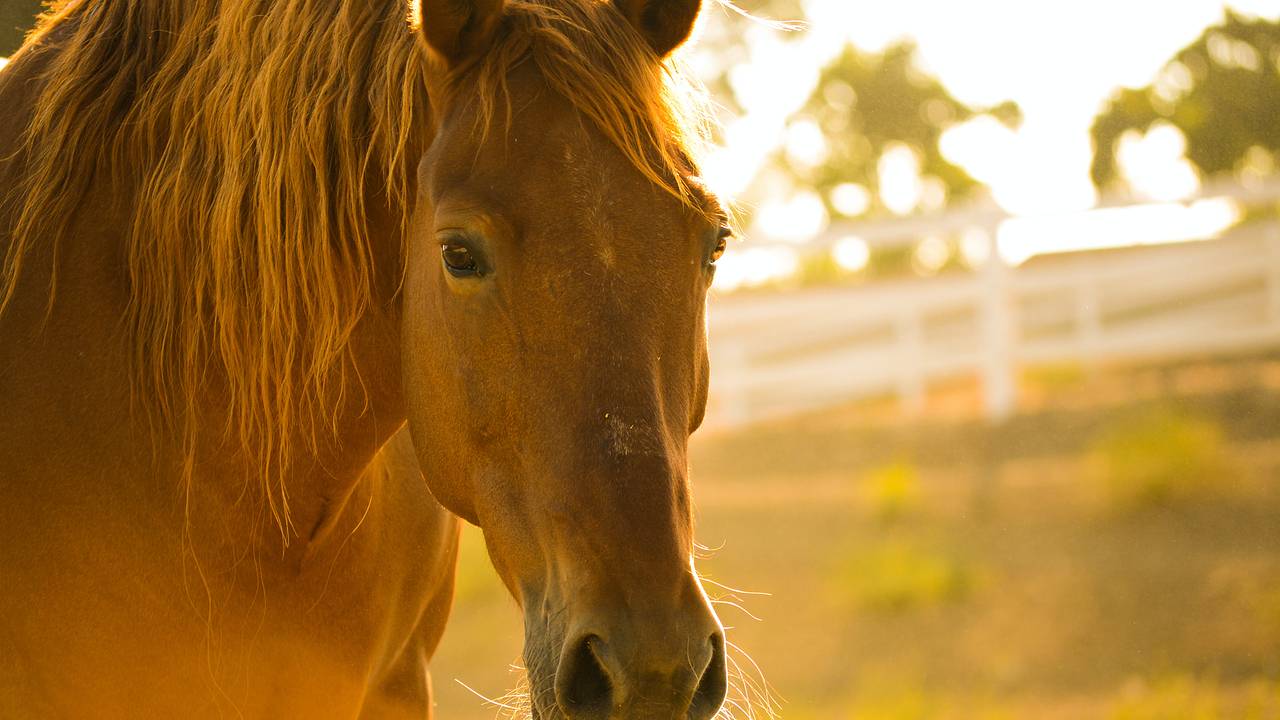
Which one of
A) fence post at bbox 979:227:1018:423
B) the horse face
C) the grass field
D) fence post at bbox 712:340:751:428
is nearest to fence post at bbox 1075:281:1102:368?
the grass field

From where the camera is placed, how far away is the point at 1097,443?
6836 mm

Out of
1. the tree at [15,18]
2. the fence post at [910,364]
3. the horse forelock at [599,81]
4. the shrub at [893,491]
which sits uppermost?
the horse forelock at [599,81]

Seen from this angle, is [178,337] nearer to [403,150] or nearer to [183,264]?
[183,264]

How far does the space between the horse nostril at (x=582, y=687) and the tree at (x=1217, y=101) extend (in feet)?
23.9

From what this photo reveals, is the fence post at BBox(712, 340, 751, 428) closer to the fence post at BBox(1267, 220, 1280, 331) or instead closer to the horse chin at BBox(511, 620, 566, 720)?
the fence post at BBox(1267, 220, 1280, 331)

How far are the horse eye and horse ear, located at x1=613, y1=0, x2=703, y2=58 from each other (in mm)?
503

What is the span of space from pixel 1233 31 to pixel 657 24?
725cm

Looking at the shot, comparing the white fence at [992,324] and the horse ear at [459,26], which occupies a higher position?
the horse ear at [459,26]

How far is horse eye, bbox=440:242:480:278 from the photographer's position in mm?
1647

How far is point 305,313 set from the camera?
186cm

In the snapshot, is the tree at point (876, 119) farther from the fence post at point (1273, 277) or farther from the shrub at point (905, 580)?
the shrub at point (905, 580)

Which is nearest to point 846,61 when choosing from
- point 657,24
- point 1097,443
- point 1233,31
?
point 1233,31

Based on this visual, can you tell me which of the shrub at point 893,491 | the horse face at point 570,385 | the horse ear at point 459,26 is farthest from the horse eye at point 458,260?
the shrub at point 893,491

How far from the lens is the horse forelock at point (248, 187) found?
1.83 meters
